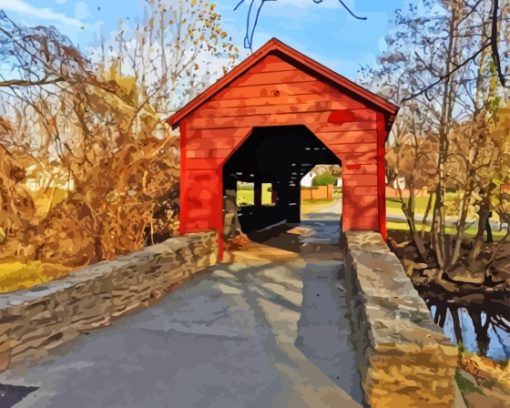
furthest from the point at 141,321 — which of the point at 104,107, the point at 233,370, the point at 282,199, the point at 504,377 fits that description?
the point at 282,199

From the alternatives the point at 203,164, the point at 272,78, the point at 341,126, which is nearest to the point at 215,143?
the point at 203,164

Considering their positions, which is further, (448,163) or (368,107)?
(448,163)

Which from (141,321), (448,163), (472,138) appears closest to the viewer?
(141,321)

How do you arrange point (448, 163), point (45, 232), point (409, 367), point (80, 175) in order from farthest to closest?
1. point (448, 163)
2. point (45, 232)
3. point (80, 175)
4. point (409, 367)

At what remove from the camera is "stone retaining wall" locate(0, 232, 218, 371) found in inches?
165

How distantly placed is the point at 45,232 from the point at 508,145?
12.2m

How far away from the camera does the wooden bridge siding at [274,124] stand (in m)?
8.75

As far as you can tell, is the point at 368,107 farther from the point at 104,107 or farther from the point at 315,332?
the point at 104,107

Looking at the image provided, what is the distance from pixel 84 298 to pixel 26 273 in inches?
228

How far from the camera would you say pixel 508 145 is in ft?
39.6

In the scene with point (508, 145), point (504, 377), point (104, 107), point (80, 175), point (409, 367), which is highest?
point (104, 107)

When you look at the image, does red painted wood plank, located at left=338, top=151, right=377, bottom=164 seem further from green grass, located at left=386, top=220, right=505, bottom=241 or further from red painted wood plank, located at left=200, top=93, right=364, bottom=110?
green grass, located at left=386, top=220, right=505, bottom=241

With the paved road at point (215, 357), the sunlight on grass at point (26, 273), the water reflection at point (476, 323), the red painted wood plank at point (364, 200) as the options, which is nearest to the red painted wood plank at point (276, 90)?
the red painted wood plank at point (364, 200)

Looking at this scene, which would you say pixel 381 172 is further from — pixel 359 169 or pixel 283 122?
pixel 283 122
